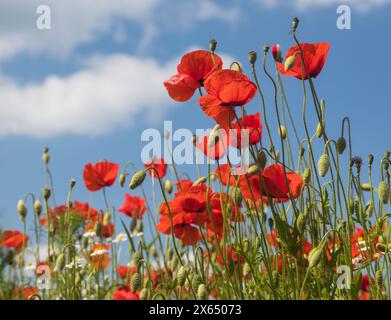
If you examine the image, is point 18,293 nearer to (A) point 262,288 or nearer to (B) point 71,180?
(B) point 71,180

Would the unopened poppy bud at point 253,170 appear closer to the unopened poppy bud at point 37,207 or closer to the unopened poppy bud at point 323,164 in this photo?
the unopened poppy bud at point 323,164

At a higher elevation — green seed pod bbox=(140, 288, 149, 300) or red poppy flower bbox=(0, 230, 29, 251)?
red poppy flower bbox=(0, 230, 29, 251)

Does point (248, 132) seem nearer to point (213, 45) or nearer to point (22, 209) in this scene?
point (213, 45)

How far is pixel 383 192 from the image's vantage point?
1571mm

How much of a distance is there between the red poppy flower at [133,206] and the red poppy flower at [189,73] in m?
1.14

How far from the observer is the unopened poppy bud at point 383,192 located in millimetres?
1566

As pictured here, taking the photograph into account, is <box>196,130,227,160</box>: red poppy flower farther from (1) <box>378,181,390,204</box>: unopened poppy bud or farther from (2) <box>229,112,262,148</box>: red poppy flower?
(1) <box>378,181,390,204</box>: unopened poppy bud

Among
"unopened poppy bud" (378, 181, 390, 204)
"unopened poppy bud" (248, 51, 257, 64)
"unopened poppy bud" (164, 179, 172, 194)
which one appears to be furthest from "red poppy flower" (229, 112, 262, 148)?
"unopened poppy bud" (164, 179, 172, 194)

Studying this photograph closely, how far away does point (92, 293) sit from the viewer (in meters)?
2.63

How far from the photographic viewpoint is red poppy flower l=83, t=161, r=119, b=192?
8.15 ft

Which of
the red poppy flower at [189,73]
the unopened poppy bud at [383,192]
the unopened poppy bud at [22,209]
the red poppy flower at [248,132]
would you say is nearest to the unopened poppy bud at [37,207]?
the unopened poppy bud at [22,209]

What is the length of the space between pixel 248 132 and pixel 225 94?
10 centimetres

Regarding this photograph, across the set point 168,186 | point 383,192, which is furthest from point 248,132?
point 168,186

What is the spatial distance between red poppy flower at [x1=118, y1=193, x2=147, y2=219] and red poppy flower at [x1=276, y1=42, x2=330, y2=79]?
50.9 inches
